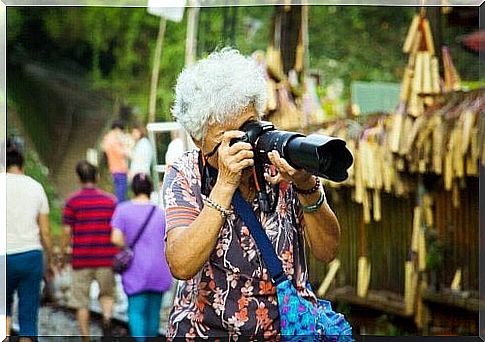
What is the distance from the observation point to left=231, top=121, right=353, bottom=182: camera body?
1636 millimetres

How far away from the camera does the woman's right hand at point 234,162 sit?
173cm

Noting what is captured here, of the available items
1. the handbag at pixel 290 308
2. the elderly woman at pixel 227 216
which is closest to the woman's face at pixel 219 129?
the elderly woman at pixel 227 216

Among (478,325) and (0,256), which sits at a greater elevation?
(0,256)

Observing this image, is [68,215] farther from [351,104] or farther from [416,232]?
[416,232]

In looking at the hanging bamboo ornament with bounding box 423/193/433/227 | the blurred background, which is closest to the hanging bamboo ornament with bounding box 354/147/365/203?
the blurred background

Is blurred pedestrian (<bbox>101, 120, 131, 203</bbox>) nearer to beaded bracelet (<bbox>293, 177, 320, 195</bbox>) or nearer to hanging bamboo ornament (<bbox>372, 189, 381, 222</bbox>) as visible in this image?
hanging bamboo ornament (<bbox>372, 189, 381, 222</bbox>)

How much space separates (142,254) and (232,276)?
6.50 feet

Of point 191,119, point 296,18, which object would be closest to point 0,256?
point 296,18

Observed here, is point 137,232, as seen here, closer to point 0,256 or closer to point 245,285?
point 0,256

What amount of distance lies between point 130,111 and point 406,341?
1.45 metres

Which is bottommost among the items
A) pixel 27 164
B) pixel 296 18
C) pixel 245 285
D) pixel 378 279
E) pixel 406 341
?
pixel 406 341

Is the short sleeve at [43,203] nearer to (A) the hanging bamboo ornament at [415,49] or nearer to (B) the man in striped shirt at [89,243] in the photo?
(B) the man in striped shirt at [89,243]

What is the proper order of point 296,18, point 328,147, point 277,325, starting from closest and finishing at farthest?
point 328,147, point 277,325, point 296,18

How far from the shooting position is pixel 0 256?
3613 millimetres
